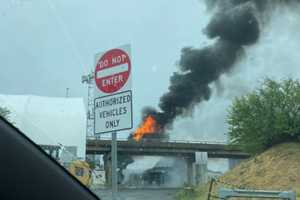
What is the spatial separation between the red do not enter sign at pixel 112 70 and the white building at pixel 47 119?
75cm

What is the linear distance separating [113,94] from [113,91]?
0.09 ft

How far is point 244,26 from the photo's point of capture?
4441 cm

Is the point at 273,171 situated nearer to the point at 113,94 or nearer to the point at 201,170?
the point at 201,170

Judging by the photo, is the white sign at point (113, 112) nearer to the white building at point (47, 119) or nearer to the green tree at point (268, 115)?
the white building at point (47, 119)

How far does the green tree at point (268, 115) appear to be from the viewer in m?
32.7

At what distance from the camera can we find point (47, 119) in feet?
9.92

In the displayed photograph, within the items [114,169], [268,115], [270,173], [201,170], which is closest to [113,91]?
[114,169]

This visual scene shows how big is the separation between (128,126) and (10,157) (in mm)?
2435

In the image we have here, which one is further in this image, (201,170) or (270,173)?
(270,173)

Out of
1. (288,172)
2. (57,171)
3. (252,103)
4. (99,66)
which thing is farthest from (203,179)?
(57,171)

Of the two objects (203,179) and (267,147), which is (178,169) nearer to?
(203,179)

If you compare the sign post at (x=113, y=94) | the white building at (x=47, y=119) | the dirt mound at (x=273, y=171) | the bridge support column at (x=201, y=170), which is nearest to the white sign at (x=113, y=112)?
the sign post at (x=113, y=94)

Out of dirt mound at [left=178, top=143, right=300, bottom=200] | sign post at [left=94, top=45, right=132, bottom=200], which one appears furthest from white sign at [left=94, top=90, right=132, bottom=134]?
dirt mound at [left=178, top=143, right=300, bottom=200]

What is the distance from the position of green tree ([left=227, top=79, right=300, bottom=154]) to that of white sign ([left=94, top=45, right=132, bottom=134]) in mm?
28909
